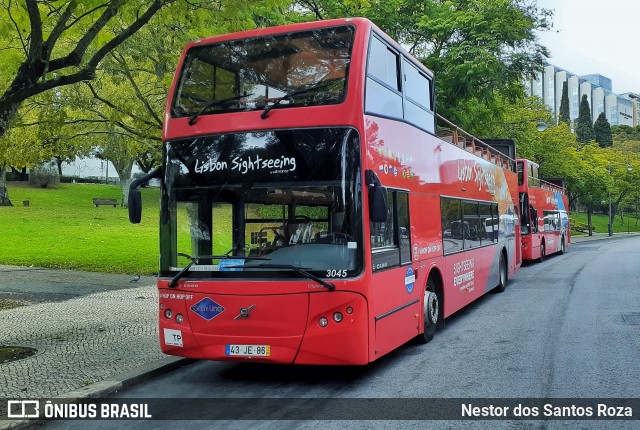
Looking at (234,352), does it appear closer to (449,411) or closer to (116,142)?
(449,411)

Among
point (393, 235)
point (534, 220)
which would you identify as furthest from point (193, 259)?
point (534, 220)

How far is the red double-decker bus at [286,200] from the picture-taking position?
6332 millimetres

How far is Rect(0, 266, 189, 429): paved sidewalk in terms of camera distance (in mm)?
6699

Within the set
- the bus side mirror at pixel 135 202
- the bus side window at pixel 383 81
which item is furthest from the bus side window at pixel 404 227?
the bus side mirror at pixel 135 202

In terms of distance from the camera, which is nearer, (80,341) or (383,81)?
(383,81)

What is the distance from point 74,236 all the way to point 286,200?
22889 mm

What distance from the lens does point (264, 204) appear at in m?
6.59

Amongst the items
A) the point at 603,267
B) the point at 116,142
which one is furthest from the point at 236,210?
the point at 116,142

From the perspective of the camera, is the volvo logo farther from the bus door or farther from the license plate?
the bus door

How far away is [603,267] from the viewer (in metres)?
21.9

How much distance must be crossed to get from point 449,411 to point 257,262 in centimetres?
239

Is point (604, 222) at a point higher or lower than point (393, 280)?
lower

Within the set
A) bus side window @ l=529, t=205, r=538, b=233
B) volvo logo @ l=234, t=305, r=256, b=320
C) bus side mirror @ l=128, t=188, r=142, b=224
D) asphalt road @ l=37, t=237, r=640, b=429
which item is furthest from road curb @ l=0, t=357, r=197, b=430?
bus side window @ l=529, t=205, r=538, b=233

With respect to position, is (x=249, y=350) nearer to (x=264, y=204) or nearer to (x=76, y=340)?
(x=264, y=204)
